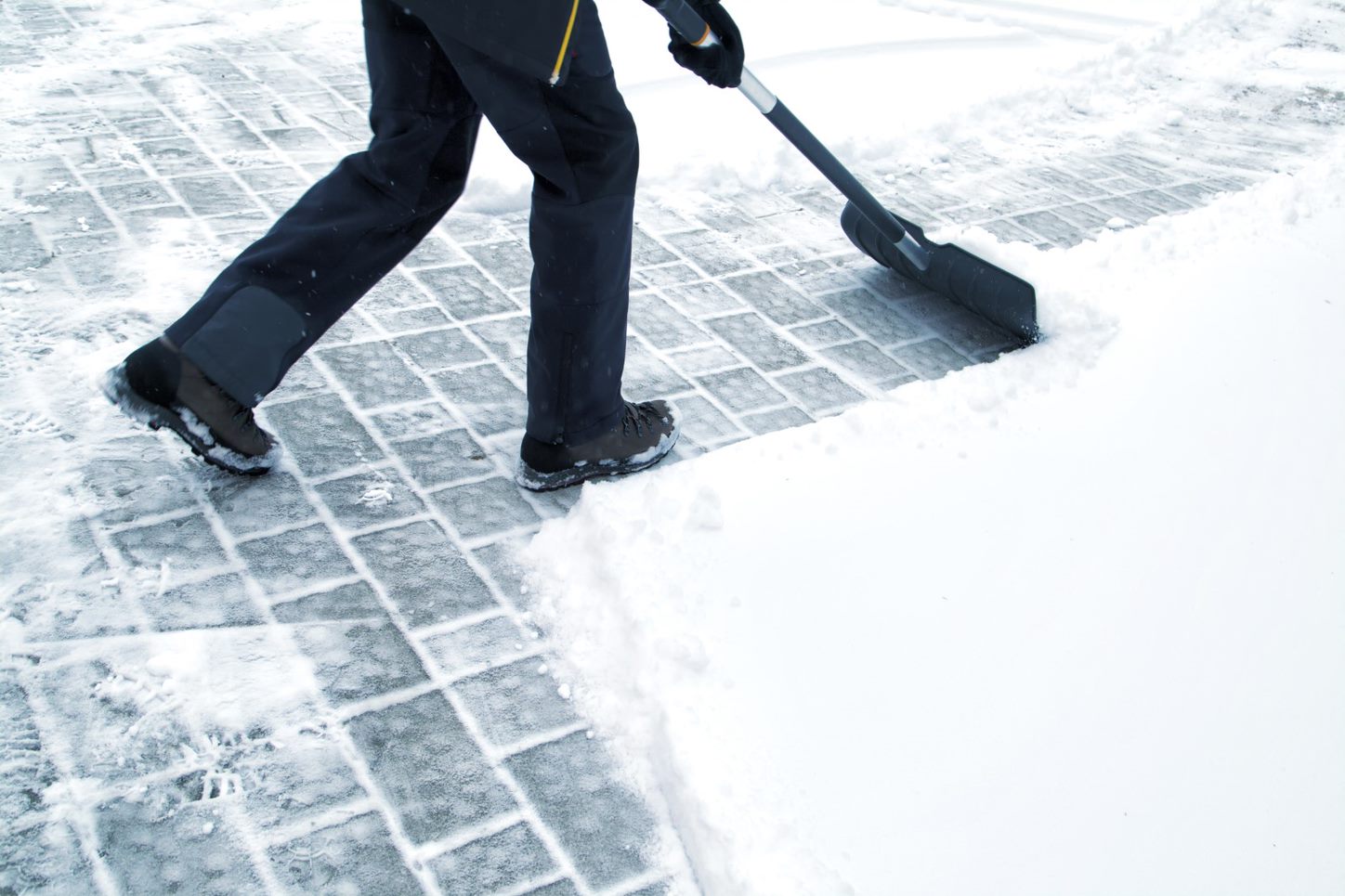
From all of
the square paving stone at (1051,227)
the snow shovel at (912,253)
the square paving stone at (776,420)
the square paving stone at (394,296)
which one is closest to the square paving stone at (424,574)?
the square paving stone at (776,420)

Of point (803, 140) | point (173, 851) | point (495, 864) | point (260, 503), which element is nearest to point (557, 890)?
point (495, 864)

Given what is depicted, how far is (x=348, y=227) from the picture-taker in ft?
7.22

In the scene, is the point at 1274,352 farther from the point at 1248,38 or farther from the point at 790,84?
the point at 1248,38

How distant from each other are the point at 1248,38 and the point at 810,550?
16.6ft

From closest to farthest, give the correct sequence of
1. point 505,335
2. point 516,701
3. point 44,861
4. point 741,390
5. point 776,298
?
point 44,861
point 516,701
point 741,390
point 505,335
point 776,298

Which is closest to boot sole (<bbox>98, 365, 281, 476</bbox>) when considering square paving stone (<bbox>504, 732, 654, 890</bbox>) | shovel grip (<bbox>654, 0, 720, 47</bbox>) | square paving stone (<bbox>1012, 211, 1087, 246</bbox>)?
square paving stone (<bbox>504, 732, 654, 890</bbox>)

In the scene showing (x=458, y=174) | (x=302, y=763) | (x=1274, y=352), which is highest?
(x=458, y=174)

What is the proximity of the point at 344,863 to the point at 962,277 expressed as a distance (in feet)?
7.43

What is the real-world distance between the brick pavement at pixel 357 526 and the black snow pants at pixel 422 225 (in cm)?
32

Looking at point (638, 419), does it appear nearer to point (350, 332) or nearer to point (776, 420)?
point (776, 420)

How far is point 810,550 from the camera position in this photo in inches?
87.4

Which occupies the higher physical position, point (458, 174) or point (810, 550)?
point (458, 174)

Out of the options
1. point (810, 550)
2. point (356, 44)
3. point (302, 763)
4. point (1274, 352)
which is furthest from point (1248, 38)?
point (302, 763)

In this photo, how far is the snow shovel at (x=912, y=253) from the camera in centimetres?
288
